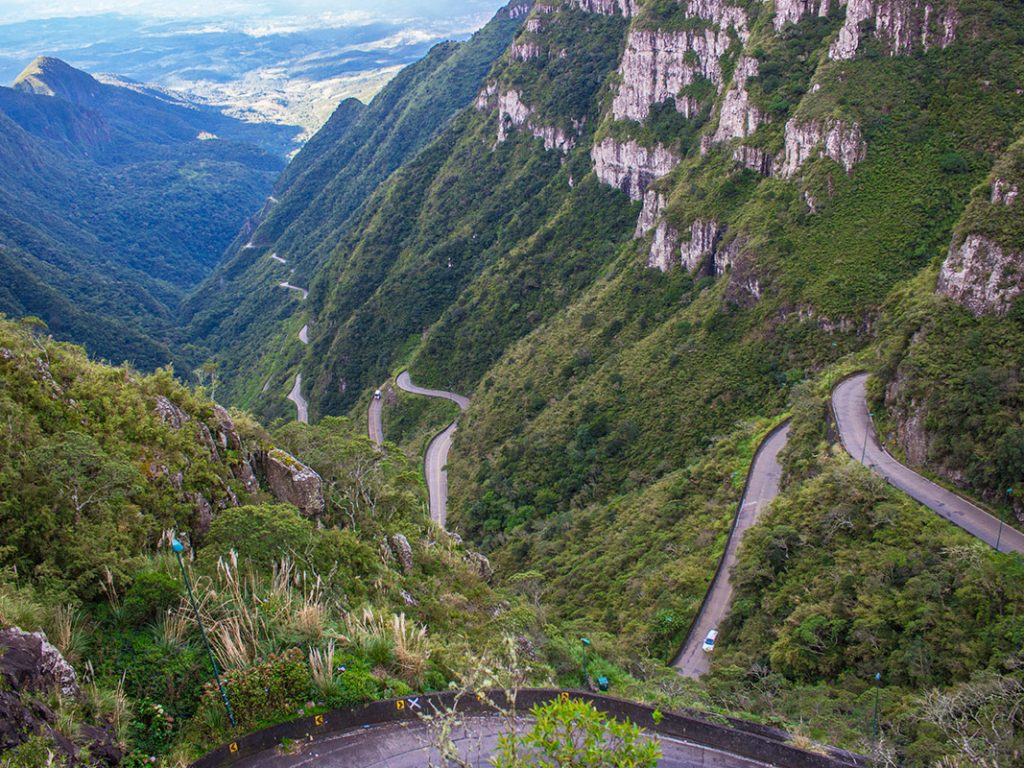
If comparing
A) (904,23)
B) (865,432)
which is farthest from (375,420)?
(904,23)

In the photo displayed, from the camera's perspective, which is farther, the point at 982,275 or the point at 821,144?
the point at 821,144

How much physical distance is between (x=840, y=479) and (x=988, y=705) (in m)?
17.5

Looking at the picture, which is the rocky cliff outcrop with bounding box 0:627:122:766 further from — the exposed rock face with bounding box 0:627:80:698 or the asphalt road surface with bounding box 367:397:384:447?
the asphalt road surface with bounding box 367:397:384:447

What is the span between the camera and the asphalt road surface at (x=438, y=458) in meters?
77.4

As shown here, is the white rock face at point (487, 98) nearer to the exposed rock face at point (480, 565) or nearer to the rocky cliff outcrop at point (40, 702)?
the exposed rock face at point (480, 565)

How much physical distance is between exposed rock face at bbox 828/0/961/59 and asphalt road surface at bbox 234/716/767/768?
68875 millimetres

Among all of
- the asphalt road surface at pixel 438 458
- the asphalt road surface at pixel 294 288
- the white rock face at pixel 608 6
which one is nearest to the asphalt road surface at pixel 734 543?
the asphalt road surface at pixel 438 458

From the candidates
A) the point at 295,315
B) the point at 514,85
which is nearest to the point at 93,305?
the point at 295,315

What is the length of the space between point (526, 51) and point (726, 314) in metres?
89.3

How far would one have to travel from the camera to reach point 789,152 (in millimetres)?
69750

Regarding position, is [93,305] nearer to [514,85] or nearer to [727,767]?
[514,85]

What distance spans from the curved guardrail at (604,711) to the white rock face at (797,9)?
79.4m

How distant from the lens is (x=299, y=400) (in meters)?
130

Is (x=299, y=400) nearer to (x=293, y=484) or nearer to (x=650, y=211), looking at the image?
(x=650, y=211)
